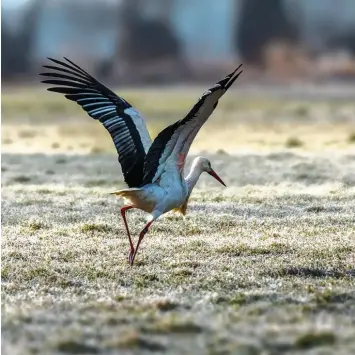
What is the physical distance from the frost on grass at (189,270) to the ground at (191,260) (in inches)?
0.5

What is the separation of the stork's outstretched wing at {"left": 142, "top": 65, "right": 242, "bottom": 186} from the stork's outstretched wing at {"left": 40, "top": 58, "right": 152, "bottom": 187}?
19 centimetres

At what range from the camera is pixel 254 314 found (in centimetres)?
687

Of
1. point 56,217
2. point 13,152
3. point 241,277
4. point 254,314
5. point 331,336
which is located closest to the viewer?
point 331,336

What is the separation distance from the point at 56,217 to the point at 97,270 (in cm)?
315

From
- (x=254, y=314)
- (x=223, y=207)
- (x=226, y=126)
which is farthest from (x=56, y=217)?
(x=226, y=126)

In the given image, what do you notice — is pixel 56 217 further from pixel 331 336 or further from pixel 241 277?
pixel 331 336

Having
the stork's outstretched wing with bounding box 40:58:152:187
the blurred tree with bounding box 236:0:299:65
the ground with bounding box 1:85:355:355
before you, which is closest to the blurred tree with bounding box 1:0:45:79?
the blurred tree with bounding box 236:0:299:65

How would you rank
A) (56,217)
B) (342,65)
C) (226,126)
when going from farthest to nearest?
(342,65) < (226,126) < (56,217)

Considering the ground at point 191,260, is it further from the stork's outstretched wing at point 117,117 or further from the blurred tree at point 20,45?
the blurred tree at point 20,45

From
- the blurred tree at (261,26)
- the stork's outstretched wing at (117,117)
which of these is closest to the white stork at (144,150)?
the stork's outstretched wing at (117,117)

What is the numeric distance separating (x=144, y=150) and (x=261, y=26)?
1021 inches

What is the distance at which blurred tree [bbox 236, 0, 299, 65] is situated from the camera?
111ft

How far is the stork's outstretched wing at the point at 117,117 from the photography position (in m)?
9.59

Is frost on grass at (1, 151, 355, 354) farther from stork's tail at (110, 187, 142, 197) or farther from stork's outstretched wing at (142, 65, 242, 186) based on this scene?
stork's outstretched wing at (142, 65, 242, 186)
